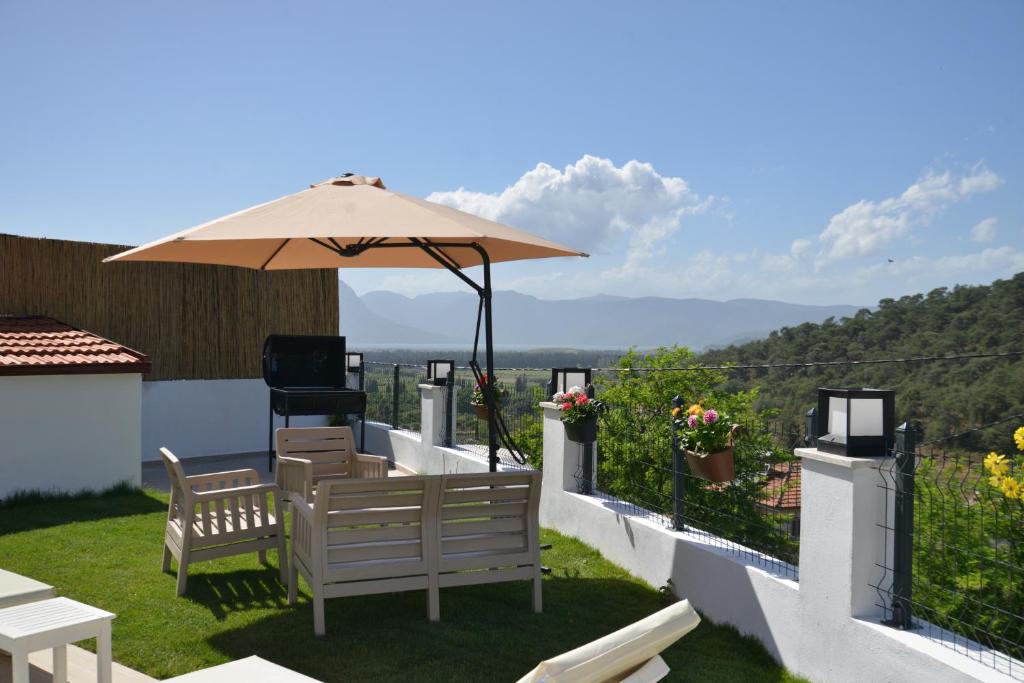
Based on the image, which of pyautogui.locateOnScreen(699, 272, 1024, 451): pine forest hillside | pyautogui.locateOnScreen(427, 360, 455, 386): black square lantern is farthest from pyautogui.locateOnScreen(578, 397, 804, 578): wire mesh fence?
pyautogui.locateOnScreen(699, 272, 1024, 451): pine forest hillside

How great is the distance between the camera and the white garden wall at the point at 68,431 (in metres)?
7.90

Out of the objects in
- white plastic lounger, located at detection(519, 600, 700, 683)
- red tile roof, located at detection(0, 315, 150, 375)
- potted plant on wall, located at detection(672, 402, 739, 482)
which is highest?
red tile roof, located at detection(0, 315, 150, 375)

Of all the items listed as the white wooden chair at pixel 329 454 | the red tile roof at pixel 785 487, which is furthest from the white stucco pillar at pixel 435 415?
the red tile roof at pixel 785 487

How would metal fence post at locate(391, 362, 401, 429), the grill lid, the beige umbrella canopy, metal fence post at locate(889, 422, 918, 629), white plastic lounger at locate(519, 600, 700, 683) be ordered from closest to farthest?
1. white plastic lounger at locate(519, 600, 700, 683)
2. metal fence post at locate(889, 422, 918, 629)
3. the beige umbrella canopy
4. the grill lid
5. metal fence post at locate(391, 362, 401, 429)

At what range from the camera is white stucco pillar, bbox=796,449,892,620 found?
11.7 ft

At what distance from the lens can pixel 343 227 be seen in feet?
14.9

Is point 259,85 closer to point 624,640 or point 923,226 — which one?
point 624,640

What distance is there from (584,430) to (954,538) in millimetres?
3051

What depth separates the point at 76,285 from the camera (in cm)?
1052

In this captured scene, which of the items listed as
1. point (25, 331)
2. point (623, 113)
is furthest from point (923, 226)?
point (25, 331)

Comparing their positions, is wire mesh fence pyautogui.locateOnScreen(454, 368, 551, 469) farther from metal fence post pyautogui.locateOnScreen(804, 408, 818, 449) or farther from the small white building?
metal fence post pyautogui.locateOnScreen(804, 408, 818, 449)

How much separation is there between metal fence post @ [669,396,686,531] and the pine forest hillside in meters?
18.8

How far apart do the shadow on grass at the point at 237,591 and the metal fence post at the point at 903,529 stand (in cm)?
323

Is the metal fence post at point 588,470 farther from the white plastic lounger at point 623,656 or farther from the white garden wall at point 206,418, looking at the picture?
the white garden wall at point 206,418
